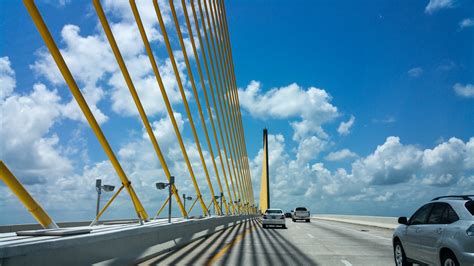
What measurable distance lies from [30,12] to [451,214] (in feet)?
31.8

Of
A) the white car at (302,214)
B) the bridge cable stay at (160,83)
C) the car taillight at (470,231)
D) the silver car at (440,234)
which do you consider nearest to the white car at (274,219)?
the bridge cable stay at (160,83)

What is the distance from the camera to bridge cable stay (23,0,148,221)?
918 cm

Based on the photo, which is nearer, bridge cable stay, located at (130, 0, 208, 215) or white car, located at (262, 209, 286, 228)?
bridge cable stay, located at (130, 0, 208, 215)

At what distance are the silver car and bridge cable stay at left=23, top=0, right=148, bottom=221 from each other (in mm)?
7296

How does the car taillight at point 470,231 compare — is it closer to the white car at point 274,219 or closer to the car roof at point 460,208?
the car roof at point 460,208

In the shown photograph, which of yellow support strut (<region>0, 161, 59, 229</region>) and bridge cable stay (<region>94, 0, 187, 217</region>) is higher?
bridge cable stay (<region>94, 0, 187, 217</region>)

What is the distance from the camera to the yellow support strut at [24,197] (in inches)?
267

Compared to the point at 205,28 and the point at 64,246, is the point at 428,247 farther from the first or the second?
the point at 205,28

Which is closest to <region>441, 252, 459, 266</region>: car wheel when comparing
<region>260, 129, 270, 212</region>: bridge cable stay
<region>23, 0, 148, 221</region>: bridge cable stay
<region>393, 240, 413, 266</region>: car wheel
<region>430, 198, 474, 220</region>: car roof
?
<region>430, 198, 474, 220</region>: car roof

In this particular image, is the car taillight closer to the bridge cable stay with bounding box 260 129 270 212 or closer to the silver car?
the silver car

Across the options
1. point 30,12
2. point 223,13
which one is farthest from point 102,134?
point 223,13

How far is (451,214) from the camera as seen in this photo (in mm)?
6840

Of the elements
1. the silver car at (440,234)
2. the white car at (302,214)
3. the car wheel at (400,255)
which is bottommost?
the car wheel at (400,255)

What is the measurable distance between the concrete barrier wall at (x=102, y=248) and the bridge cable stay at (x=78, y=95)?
1.31m
